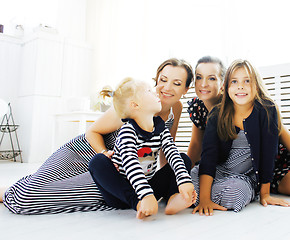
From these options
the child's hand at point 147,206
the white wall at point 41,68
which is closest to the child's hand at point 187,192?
the child's hand at point 147,206

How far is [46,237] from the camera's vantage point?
0.76m

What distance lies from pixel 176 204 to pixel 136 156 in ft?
0.73

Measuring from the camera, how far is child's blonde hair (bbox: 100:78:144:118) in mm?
990

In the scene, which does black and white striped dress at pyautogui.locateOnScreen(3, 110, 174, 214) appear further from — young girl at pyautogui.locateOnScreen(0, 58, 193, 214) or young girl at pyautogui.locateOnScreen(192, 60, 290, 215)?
young girl at pyautogui.locateOnScreen(192, 60, 290, 215)

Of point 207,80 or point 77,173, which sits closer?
point 77,173

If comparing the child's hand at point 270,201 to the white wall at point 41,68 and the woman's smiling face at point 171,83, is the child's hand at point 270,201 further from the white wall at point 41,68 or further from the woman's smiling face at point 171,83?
the white wall at point 41,68

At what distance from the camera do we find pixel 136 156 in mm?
918

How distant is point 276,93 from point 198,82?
47.2 inches

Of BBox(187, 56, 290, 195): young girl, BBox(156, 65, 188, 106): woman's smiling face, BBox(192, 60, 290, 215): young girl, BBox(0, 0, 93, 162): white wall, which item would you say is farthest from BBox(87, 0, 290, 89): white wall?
BBox(156, 65, 188, 106): woman's smiling face

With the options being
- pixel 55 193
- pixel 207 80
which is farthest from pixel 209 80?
pixel 55 193

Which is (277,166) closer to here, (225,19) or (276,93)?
(276,93)

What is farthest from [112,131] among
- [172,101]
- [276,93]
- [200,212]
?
[276,93]

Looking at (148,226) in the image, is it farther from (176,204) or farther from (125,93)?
(125,93)

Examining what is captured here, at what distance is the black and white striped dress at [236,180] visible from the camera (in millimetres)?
1080
